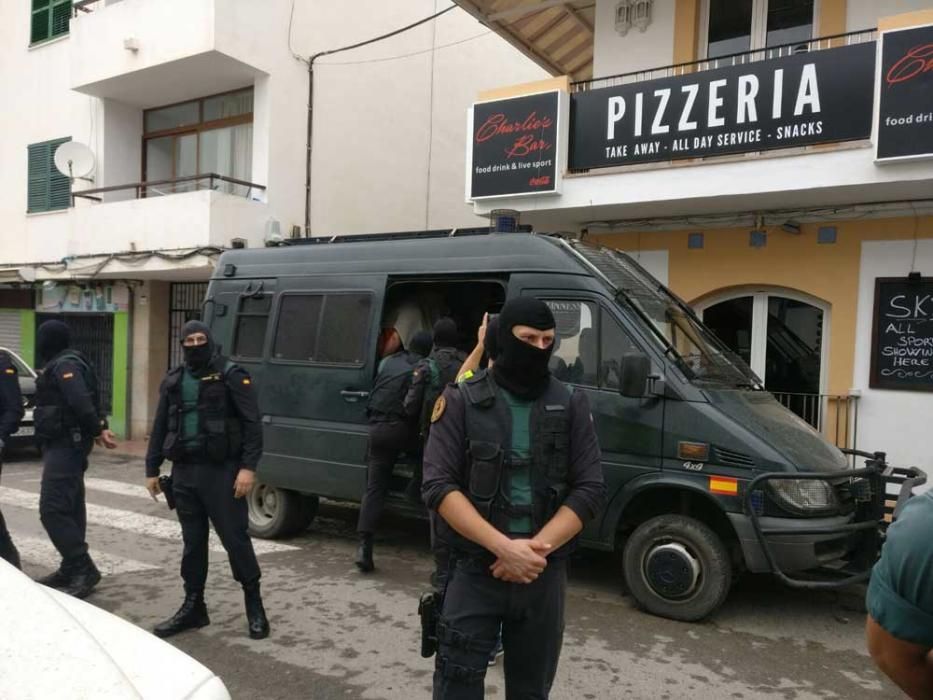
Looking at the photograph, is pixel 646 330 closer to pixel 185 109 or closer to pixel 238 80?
pixel 238 80

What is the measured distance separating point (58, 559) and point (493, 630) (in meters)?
4.47

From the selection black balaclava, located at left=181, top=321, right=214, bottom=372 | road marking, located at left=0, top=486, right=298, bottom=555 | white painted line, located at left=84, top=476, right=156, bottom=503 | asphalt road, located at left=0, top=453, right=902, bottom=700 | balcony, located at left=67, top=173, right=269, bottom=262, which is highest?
balcony, located at left=67, top=173, right=269, bottom=262

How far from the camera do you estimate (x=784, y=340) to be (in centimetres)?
813

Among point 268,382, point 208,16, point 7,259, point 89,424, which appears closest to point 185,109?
point 208,16

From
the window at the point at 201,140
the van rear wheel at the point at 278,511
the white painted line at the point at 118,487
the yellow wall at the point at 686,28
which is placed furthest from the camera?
the window at the point at 201,140

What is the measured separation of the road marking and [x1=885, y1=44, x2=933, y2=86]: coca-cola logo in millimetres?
6634

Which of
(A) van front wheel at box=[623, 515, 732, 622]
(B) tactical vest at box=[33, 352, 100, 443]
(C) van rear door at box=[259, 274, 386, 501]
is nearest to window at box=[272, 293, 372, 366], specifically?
(C) van rear door at box=[259, 274, 386, 501]

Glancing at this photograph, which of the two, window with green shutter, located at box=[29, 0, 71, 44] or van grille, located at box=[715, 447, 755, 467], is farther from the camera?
window with green shutter, located at box=[29, 0, 71, 44]

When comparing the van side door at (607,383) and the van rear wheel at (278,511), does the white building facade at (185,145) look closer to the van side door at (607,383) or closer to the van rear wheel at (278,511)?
the van rear wheel at (278,511)

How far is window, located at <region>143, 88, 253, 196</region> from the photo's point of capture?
472 inches

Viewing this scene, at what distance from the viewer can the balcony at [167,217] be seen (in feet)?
35.0

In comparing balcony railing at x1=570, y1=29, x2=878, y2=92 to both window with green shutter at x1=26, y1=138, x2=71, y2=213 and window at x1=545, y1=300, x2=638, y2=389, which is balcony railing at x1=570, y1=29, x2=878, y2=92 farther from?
window with green shutter at x1=26, y1=138, x2=71, y2=213

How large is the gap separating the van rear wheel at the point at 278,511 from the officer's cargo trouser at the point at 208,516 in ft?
6.71

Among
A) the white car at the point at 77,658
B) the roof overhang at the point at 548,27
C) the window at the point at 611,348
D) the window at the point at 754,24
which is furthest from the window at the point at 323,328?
the window at the point at 754,24
